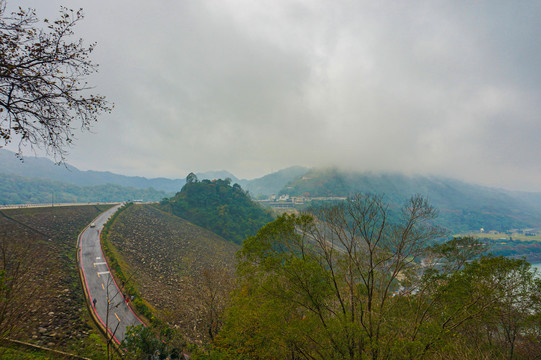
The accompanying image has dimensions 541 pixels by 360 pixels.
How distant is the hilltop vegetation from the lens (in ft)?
20.4

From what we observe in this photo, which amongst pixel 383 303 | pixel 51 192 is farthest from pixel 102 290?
pixel 51 192

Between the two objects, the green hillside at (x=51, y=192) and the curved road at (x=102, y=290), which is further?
the green hillside at (x=51, y=192)

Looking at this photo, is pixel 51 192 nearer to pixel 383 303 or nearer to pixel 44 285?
pixel 44 285

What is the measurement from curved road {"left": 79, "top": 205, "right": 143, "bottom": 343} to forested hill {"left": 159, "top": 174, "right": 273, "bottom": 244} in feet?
94.0

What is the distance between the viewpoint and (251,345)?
1038cm

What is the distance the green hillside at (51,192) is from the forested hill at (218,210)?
60661 millimetres

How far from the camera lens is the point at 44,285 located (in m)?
15.1

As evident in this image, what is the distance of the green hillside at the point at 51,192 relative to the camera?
306 feet

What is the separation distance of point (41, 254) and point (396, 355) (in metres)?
28.2

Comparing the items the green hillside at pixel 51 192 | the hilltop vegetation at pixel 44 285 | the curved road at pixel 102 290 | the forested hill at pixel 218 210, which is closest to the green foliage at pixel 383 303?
the curved road at pixel 102 290

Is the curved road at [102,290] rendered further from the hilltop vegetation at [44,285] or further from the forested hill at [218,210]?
the forested hill at [218,210]

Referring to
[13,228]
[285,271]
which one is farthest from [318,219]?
[13,228]

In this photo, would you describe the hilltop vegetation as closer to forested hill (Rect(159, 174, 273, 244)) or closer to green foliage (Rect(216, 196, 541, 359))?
green foliage (Rect(216, 196, 541, 359))

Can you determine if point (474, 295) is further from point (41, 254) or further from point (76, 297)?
point (41, 254)
